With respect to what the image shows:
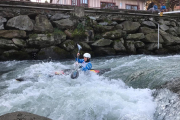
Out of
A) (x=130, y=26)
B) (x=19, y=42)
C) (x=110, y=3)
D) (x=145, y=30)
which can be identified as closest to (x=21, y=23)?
(x=19, y=42)

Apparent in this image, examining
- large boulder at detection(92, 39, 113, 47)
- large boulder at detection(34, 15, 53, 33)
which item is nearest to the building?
large boulder at detection(34, 15, 53, 33)

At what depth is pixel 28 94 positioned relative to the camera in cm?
446

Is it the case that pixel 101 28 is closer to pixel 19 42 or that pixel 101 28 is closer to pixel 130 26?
pixel 130 26

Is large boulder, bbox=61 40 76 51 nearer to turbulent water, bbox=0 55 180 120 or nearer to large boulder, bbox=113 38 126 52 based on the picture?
large boulder, bbox=113 38 126 52

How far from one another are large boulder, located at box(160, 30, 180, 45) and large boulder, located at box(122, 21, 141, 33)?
1.88 meters

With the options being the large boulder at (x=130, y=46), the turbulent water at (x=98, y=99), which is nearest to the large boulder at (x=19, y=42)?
the turbulent water at (x=98, y=99)

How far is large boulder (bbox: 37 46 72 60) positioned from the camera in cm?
926

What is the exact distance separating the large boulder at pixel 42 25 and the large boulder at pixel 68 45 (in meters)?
1.07

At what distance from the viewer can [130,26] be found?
36.8 ft

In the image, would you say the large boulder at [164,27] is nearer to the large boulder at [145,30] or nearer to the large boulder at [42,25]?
the large boulder at [145,30]

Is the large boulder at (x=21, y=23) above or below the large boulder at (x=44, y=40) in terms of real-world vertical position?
above

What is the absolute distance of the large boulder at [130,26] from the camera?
11.1 metres

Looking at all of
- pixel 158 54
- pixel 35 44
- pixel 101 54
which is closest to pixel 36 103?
pixel 35 44

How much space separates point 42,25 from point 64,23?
1.26 metres
